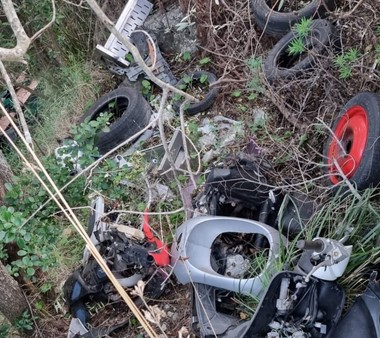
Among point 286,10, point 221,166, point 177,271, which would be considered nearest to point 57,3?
point 286,10

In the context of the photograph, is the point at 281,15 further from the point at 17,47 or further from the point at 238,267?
the point at 17,47

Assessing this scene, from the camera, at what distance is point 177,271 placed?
3158 mm

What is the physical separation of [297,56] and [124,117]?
1397 millimetres

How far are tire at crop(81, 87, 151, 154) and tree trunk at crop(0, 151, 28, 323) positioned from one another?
0.78 metres

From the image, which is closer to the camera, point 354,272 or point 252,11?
point 354,272

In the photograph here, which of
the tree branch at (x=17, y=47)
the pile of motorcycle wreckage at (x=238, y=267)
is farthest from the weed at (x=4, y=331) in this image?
the tree branch at (x=17, y=47)

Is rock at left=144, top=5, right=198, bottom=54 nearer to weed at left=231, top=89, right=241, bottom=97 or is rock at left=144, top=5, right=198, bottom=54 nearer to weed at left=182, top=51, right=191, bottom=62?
weed at left=182, top=51, right=191, bottom=62

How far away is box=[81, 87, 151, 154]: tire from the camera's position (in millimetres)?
4473

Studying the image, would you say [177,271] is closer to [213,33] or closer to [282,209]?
[282,209]

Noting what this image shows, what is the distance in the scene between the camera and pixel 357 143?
10.5ft

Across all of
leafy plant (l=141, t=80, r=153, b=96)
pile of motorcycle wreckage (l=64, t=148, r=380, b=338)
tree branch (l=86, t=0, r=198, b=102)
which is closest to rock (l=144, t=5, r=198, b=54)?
leafy plant (l=141, t=80, r=153, b=96)

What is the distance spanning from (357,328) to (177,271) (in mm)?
1032

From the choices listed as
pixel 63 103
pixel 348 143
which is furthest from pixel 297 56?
pixel 63 103

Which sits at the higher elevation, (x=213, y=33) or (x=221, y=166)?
(x=213, y=33)
